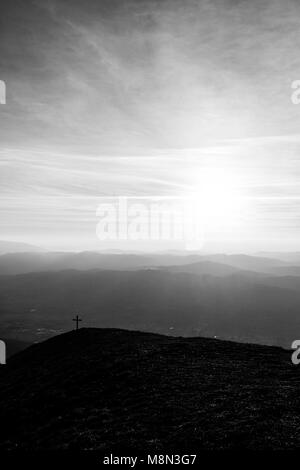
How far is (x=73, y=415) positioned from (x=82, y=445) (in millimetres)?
5767

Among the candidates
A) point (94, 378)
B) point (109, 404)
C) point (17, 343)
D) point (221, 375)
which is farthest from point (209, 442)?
point (17, 343)

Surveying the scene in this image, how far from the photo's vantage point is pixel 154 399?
24.7 m

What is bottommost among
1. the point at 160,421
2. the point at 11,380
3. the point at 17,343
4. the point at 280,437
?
the point at 17,343

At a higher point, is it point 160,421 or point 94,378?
point 160,421

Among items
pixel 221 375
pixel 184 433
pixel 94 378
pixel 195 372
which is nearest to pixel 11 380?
pixel 94 378

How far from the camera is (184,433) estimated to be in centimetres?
1841

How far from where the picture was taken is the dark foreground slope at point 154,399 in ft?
59.7

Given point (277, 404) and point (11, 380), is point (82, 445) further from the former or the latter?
point (11, 380)

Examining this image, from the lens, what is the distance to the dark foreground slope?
717 inches

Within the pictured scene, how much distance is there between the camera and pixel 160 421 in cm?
2055

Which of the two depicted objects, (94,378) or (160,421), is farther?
(94,378)
